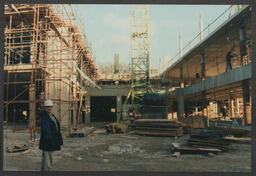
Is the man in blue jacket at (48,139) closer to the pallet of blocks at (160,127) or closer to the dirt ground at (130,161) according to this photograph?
the dirt ground at (130,161)

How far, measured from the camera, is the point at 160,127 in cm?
1425

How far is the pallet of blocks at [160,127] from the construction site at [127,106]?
0.06 meters

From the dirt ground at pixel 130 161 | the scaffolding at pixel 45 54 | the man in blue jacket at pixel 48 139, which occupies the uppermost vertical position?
the scaffolding at pixel 45 54

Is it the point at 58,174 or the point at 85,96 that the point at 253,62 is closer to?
the point at 58,174

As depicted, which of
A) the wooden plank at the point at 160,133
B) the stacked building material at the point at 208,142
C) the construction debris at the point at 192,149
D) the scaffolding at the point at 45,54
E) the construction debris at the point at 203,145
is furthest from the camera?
the scaffolding at the point at 45,54

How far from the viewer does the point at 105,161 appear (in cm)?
755

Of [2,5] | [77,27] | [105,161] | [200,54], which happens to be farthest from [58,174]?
[200,54]

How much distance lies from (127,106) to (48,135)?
20.9 metres

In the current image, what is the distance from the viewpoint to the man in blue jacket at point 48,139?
5952 mm

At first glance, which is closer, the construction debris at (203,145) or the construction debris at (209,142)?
the construction debris at (203,145)

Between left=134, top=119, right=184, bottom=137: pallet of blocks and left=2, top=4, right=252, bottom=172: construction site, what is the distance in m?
0.06

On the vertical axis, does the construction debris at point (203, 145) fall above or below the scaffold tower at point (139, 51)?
below

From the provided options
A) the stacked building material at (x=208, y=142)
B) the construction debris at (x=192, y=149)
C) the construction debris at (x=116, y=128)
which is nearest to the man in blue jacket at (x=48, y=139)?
the construction debris at (x=192, y=149)

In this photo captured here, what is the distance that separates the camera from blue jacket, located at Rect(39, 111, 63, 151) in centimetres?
595
